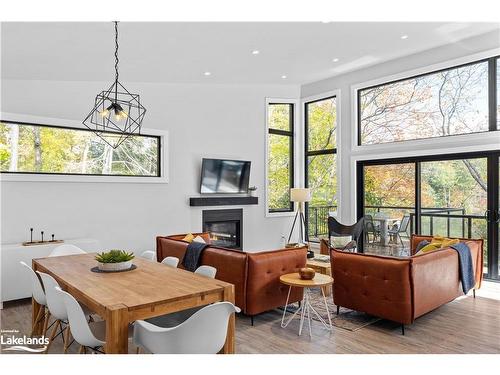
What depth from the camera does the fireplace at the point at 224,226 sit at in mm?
7129

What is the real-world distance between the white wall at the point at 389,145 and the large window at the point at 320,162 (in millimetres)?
288

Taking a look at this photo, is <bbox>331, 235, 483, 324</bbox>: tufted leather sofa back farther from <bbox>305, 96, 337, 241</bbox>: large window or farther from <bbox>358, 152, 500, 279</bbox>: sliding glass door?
<bbox>305, 96, 337, 241</bbox>: large window

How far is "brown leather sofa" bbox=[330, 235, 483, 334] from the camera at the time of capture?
11.6ft

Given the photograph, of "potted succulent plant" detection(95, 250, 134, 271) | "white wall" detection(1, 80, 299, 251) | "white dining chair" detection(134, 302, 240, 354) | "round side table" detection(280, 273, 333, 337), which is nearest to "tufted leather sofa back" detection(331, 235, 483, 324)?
"round side table" detection(280, 273, 333, 337)

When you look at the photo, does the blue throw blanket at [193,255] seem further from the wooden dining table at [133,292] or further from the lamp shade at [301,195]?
the lamp shade at [301,195]

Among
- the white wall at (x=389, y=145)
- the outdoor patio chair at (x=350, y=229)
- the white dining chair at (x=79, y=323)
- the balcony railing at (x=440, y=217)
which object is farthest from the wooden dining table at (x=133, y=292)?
the white wall at (x=389, y=145)

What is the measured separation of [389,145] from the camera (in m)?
6.79

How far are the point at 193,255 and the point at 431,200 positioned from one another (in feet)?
13.7

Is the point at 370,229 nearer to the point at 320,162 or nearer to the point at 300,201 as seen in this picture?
the point at 300,201

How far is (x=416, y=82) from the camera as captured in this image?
6.52 metres

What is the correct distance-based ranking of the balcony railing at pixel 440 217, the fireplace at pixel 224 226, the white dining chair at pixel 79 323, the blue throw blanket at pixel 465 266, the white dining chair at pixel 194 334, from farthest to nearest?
1. the fireplace at pixel 224 226
2. the balcony railing at pixel 440 217
3. the blue throw blanket at pixel 465 266
4. the white dining chair at pixel 79 323
5. the white dining chair at pixel 194 334

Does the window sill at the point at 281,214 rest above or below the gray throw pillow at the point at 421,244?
above
